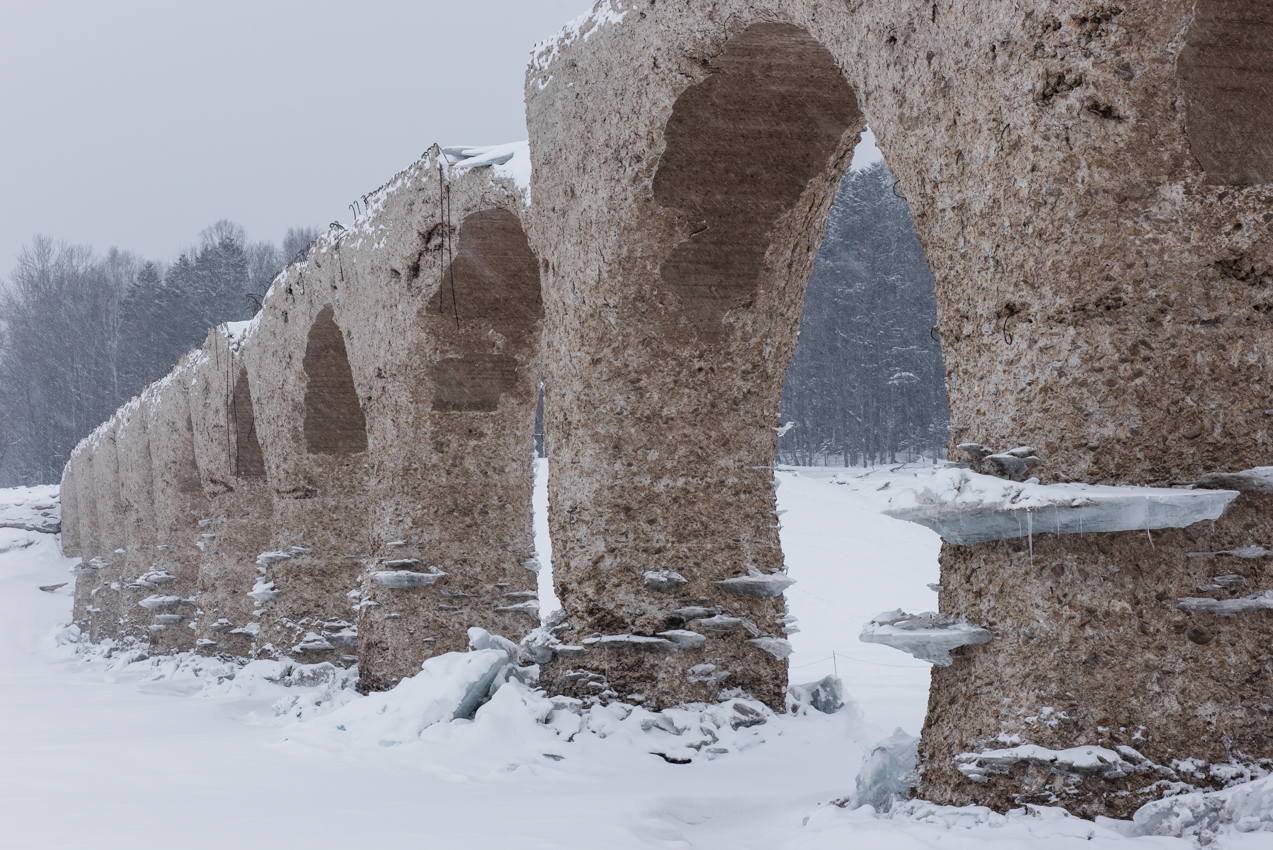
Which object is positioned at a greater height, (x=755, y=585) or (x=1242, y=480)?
(x=1242, y=480)

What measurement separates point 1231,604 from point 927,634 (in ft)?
2.61

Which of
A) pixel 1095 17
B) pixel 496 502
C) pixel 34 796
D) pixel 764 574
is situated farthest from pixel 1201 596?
pixel 496 502

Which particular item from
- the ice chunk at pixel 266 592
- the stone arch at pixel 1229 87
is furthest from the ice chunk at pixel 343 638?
the stone arch at pixel 1229 87

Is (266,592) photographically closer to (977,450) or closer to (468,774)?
(468,774)

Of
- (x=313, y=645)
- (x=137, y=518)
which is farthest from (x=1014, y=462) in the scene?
(x=137, y=518)

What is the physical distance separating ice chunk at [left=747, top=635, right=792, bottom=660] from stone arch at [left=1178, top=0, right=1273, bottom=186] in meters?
3.10

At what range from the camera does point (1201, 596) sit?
277cm

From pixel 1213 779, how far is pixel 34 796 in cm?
363

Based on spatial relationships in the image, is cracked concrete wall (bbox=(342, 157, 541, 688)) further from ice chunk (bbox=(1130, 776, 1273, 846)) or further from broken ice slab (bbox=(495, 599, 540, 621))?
ice chunk (bbox=(1130, 776, 1273, 846))

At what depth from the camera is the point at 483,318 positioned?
7438 millimetres

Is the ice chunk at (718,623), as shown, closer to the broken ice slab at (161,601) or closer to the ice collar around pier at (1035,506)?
the ice collar around pier at (1035,506)

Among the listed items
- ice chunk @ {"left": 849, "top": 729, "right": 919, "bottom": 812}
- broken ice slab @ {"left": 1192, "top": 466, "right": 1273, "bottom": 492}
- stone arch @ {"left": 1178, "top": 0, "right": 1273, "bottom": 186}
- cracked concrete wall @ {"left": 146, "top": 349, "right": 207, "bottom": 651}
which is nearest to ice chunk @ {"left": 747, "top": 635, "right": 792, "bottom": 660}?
ice chunk @ {"left": 849, "top": 729, "right": 919, "bottom": 812}

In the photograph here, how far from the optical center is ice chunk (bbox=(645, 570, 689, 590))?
5238mm

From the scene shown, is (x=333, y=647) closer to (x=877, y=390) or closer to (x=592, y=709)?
(x=592, y=709)
